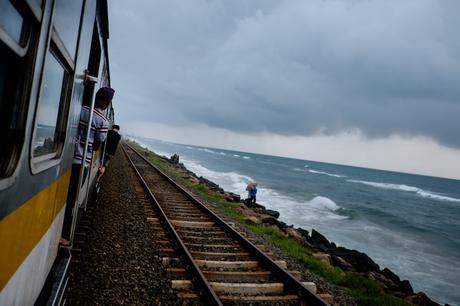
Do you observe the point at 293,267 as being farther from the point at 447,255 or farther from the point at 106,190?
the point at 447,255

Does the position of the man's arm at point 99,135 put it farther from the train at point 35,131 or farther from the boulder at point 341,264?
the boulder at point 341,264

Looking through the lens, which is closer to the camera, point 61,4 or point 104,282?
point 61,4

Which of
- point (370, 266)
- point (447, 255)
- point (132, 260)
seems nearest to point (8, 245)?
point (132, 260)

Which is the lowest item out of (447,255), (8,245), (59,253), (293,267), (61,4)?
(447,255)

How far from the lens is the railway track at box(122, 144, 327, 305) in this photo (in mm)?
4523

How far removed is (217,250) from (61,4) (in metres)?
5.26

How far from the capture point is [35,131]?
1.88 m

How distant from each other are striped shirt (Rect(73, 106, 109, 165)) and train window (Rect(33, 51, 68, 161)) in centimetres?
144

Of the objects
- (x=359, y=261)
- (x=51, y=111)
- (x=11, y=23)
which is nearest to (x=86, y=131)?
(x=51, y=111)

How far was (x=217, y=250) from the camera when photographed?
6.36 meters

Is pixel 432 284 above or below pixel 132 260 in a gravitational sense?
below

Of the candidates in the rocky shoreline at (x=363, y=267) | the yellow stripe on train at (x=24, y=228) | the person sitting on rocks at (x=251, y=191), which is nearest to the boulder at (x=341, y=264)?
the rocky shoreline at (x=363, y=267)

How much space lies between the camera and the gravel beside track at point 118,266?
13.6 feet

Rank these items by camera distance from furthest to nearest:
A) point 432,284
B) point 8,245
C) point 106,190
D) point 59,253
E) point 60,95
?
point 432,284, point 106,190, point 59,253, point 60,95, point 8,245
